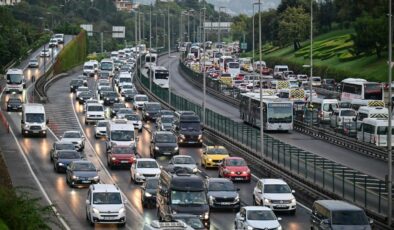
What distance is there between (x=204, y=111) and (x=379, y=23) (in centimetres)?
5323

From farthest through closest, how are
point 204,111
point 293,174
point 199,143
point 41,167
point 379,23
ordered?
1. point 379,23
2. point 204,111
3. point 199,143
4. point 41,167
5. point 293,174

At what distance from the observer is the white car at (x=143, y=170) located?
183 ft

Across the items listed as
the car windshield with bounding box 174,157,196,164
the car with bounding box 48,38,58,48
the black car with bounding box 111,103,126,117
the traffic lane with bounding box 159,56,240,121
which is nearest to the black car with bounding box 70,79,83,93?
the traffic lane with bounding box 159,56,240,121

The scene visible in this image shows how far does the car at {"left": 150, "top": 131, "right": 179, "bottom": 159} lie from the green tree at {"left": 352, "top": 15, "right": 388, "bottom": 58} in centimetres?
6777

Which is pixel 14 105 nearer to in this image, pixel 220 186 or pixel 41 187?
pixel 41 187

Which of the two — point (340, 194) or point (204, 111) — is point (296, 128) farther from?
point (340, 194)

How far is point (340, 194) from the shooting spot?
47.7 meters

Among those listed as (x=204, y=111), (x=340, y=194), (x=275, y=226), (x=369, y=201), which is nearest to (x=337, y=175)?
(x=340, y=194)

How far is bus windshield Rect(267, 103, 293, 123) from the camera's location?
272 feet

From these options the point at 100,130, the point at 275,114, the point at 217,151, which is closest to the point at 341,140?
the point at 275,114

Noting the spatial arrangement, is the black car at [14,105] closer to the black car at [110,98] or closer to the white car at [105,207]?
the black car at [110,98]

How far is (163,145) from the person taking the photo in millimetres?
67438

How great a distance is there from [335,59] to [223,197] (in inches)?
4150

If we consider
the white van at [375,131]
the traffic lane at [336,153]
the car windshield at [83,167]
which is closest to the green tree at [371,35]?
the traffic lane at [336,153]
